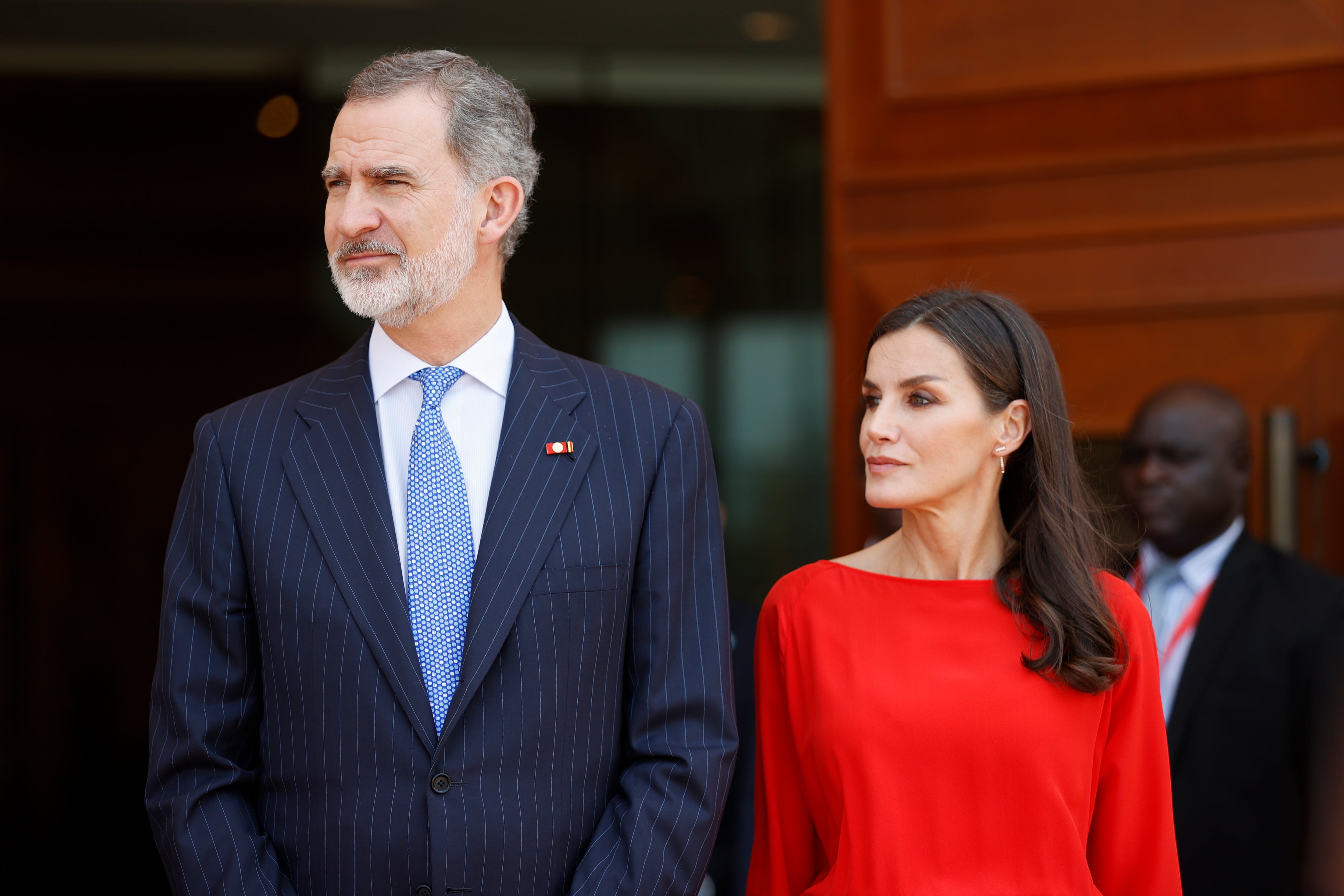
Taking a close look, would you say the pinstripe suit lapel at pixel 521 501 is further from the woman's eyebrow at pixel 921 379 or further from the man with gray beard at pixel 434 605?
the woman's eyebrow at pixel 921 379

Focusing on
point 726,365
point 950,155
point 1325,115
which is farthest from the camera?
point 726,365

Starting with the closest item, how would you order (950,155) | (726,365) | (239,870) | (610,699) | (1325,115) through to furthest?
1. (239,870)
2. (610,699)
3. (1325,115)
4. (950,155)
5. (726,365)

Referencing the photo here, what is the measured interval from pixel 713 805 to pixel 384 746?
51 cm

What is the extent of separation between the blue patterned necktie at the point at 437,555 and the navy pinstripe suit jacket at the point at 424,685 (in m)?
0.04

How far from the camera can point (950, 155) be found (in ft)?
13.4

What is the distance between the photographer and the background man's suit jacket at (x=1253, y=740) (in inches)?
118

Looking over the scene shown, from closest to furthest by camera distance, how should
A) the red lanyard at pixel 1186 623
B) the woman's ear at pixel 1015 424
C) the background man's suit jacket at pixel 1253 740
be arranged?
1. the woman's ear at pixel 1015 424
2. the background man's suit jacket at pixel 1253 740
3. the red lanyard at pixel 1186 623

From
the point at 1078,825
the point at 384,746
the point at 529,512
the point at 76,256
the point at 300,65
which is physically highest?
the point at 300,65

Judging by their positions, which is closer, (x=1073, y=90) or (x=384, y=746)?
(x=384, y=746)

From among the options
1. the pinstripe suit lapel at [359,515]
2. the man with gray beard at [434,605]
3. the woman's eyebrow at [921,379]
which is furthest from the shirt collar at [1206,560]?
the pinstripe suit lapel at [359,515]

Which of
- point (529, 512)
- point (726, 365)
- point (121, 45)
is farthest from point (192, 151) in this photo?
point (529, 512)

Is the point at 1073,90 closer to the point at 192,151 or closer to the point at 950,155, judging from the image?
the point at 950,155

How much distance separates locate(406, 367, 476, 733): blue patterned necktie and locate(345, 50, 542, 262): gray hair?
1.28 feet

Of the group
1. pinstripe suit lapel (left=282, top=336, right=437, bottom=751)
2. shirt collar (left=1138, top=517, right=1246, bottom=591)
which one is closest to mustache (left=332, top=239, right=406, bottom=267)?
pinstripe suit lapel (left=282, top=336, right=437, bottom=751)
